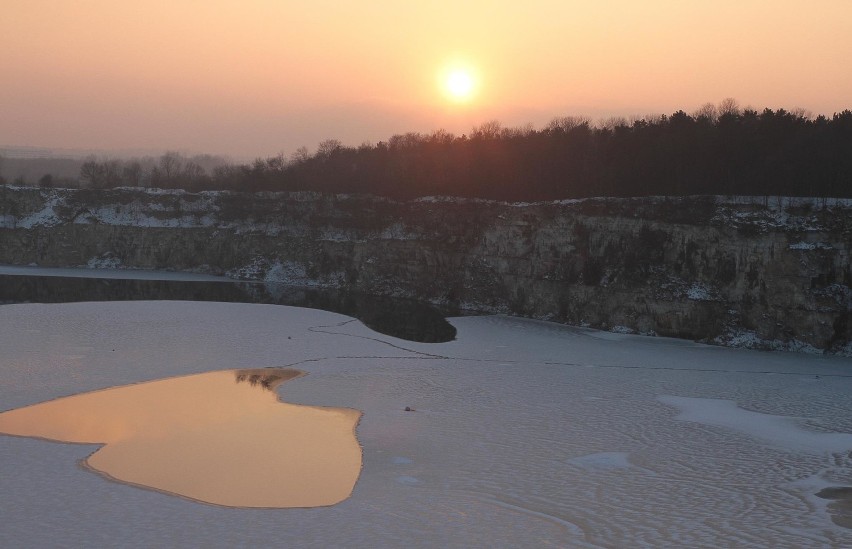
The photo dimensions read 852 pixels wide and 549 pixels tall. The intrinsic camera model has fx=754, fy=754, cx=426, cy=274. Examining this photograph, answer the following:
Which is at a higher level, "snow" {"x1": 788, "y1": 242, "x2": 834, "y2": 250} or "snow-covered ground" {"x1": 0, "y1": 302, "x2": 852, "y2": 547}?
"snow" {"x1": 788, "y1": 242, "x2": 834, "y2": 250}

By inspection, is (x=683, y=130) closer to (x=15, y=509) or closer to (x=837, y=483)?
(x=837, y=483)

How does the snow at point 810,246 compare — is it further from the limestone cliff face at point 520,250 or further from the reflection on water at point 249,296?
the reflection on water at point 249,296

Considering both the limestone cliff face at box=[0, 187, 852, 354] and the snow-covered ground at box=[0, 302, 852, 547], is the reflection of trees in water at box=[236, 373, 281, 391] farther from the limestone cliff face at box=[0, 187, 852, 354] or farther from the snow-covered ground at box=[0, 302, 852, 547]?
the limestone cliff face at box=[0, 187, 852, 354]

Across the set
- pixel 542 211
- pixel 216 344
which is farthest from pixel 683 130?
pixel 216 344

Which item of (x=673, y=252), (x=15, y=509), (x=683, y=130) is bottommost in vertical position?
(x=15, y=509)

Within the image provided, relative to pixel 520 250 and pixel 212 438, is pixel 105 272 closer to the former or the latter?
pixel 520 250

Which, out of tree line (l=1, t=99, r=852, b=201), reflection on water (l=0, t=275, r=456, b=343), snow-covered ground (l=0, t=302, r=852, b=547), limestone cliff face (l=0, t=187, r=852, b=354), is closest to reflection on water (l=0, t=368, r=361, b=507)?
snow-covered ground (l=0, t=302, r=852, b=547)

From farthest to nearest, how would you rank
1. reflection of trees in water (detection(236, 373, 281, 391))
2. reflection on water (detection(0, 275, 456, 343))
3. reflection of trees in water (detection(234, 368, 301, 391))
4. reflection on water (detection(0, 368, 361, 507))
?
reflection on water (detection(0, 275, 456, 343))
reflection of trees in water (detection(234, 368, 301, 391))
reflection of trees in water (detection(236, 373, 281, 391))
reflection on water (detection(0, 368, 361, 507))
